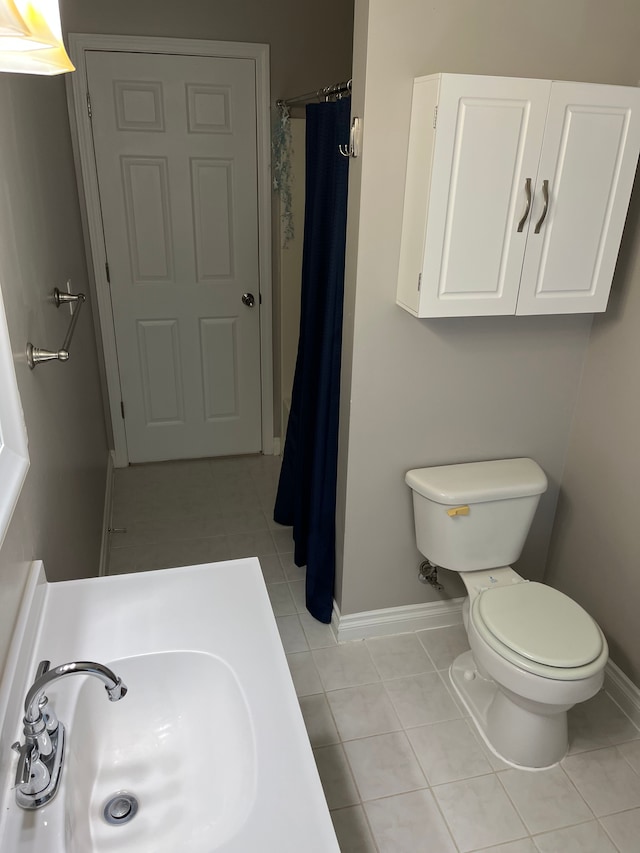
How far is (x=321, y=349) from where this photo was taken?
2.29 meters

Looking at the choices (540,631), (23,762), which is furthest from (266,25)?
(23,762)

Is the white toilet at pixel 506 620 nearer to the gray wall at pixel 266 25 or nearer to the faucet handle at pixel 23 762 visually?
the faucet handle at pixel 23 762

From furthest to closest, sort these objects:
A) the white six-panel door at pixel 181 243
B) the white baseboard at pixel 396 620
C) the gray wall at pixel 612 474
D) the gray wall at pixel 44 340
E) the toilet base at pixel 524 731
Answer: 1. the white six-panel door at pixel 181 243
2. the white baseboard at pixel 396 620
3. the gray wall at pixel 612 474
4. the toilet base at pixel 524 731
5. the gray wall at pixel 44 340

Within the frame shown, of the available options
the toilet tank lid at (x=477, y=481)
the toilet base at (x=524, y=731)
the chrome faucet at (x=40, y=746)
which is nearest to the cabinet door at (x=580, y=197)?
the toilet tank lid at (x=477, y=481)

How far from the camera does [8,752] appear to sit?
900mm

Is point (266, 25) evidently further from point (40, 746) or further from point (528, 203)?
point (40, 746)

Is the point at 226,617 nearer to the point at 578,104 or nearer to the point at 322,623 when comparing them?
the point at 322,623

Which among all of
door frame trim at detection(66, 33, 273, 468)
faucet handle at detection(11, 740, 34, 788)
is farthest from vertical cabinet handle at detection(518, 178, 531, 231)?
door frame trim at detection(66, 33, 273, 468)

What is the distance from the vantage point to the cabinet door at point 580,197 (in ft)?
5.39

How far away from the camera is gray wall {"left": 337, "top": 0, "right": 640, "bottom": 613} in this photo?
1.68 meters

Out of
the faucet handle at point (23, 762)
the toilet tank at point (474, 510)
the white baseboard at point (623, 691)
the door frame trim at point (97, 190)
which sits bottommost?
the white baseboard at point (623, 691)

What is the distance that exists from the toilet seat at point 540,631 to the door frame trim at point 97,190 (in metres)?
1.95

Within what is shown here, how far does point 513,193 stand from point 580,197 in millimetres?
198

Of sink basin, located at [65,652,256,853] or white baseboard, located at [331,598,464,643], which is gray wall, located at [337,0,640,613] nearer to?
white baseboard, located at [331,598,464,643]
